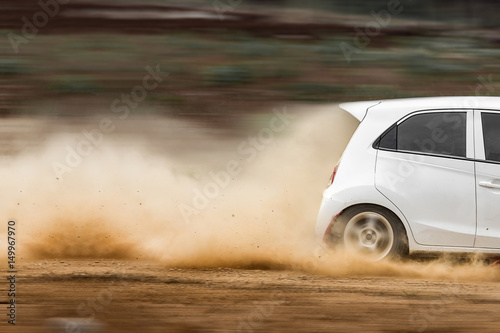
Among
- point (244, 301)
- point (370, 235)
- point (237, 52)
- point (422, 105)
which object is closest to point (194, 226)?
point (370, 235)

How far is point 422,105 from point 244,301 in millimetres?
2597

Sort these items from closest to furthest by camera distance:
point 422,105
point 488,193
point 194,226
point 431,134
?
point 488,193, point 431,134, point 422,105, point 194,226

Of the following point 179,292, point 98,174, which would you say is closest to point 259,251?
point 179,292

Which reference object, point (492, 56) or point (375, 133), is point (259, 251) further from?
point (492, 56)

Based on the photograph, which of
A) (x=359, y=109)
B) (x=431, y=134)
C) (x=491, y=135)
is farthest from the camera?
(x=359, y=109)

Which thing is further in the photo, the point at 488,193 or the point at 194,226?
the point at 194,226

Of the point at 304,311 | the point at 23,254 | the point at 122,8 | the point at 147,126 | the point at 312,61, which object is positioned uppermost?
the point at 122,8

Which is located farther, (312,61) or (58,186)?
(312,61)

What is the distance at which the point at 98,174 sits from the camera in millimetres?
9523

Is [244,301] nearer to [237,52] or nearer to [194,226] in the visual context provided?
[194,226]

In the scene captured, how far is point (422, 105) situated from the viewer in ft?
20.7

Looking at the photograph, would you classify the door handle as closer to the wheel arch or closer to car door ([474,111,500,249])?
car door ([474,111,500,249])

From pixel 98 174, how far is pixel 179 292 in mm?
4521

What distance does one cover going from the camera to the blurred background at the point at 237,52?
1262cm
